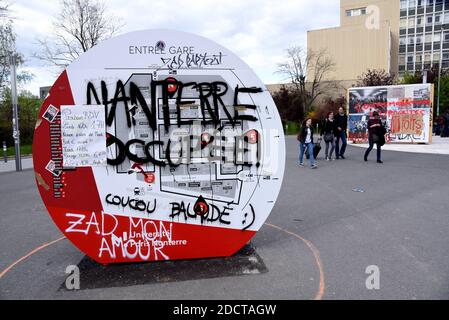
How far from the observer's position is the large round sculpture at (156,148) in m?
3.69

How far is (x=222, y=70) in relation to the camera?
3891 mm

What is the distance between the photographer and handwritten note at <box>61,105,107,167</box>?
3.68m

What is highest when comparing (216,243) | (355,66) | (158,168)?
(355,66)

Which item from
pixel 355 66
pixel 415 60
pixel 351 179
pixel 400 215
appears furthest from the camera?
pixel 415 60

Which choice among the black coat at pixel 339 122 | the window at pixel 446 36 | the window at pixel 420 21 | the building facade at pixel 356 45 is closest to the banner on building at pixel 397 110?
the black coat at pixel 339 122

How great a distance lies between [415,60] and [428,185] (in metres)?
67.7

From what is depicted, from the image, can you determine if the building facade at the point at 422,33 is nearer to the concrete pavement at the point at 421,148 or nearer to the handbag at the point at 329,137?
the concrete pavement at the point at 421,148

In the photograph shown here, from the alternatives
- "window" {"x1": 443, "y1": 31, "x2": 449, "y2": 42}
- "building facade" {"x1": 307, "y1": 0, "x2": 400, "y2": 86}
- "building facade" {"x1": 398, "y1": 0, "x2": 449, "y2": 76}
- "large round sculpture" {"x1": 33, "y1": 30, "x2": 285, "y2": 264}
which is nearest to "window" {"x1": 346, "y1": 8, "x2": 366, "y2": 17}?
"building facade" {"x1": 307, "y1": 0, "x2": 400, "y2": 86}

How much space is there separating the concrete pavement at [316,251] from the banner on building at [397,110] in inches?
494

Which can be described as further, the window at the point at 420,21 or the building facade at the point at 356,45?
the window at the point at 420,21

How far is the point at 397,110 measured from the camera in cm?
2003

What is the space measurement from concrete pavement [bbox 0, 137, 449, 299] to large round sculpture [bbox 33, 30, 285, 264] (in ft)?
1.73
